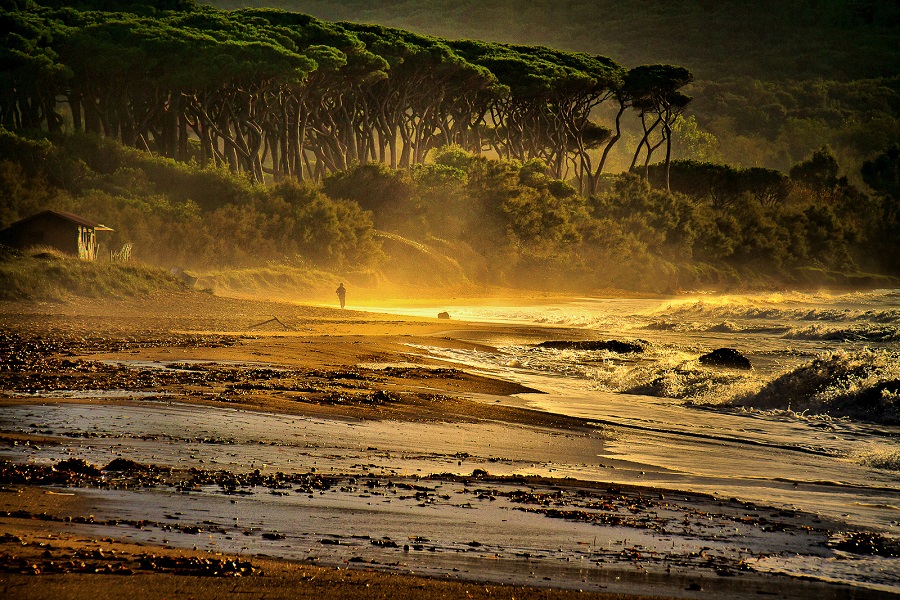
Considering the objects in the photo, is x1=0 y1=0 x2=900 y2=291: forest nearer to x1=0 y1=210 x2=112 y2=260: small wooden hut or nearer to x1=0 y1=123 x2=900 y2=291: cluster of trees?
x1=0 y1=123 x2=900 y2=291: cluster of trees

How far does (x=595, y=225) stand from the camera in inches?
3004

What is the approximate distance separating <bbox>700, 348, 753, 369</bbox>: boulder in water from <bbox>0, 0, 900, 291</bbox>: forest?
30339mm

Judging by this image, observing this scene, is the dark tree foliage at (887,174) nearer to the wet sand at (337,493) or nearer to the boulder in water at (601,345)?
the boulder in water at (601,345)

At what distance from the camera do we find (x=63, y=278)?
33.1 m

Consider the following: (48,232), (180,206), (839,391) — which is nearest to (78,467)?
(839,391)

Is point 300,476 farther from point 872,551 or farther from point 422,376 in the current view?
point 422,376

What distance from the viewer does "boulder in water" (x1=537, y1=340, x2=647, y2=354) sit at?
27984 millimetres

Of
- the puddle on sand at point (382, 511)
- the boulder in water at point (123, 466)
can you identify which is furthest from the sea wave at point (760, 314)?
the boulder in water at point (123, 466)

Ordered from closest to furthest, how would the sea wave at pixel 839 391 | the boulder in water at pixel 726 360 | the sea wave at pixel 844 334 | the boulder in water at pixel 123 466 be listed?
the boulder in water at pixel 123 466 < the sea wave at pixel 839 391 < the boulder in water at pixel 726 360 < the sea wave at pixel 844 334

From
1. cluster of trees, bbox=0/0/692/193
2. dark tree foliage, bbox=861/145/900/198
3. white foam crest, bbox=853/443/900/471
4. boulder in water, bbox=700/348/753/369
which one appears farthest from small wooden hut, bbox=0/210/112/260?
dark tree foliage, bbox=861/145/900/198

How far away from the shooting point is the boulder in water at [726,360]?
82.3 feet

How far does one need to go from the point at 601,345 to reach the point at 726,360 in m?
4.03

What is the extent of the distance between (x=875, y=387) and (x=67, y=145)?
48.1m

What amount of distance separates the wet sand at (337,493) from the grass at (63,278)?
567 inches
